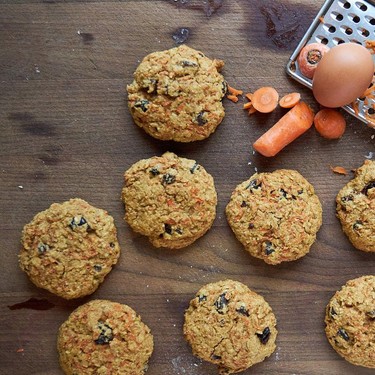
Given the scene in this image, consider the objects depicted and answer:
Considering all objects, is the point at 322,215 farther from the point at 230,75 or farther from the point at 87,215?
the point at 87,215

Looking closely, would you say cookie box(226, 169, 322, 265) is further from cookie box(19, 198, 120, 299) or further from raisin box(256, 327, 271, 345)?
cookie box(19, 198, 120, 299)

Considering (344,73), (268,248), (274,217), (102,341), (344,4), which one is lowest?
(102,341)

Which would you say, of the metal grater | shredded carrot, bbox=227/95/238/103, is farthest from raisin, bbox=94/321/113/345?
the metal grater

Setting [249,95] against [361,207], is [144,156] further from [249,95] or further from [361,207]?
[361,207]

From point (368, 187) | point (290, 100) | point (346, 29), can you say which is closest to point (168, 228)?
point (290, 100)

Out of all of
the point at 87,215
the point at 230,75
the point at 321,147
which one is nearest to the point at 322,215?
the point at 321,147

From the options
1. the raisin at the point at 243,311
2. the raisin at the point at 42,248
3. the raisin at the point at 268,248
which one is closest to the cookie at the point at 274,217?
the raisin at the point at 268,248

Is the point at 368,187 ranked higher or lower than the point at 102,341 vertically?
higher
